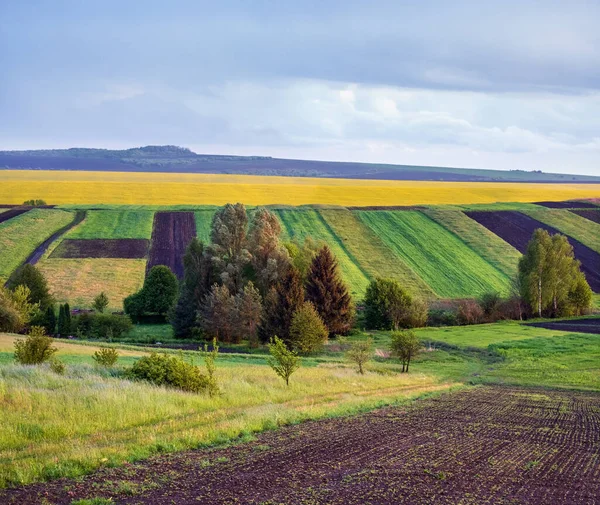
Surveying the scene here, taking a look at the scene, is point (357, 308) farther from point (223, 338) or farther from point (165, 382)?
point (165, 382)

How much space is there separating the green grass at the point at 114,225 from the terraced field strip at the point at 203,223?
7.18 m

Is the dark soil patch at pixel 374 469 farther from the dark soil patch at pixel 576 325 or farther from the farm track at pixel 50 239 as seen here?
the farm track at pixel 50 239

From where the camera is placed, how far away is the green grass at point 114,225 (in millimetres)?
103750

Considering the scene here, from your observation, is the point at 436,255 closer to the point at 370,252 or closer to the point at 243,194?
the point at 370,252

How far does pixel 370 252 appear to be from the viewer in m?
101

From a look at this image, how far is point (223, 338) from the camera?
68.7 m

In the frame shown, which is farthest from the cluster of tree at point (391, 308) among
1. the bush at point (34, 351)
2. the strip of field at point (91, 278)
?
the bush at point (34, 351)

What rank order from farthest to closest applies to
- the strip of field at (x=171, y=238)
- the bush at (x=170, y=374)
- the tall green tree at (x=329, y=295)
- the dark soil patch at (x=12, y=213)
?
the dark soil patch at (x=12, y=213), the strip of field at (x=171, y=238), the tall green tree at (x=329, y=295), the bush at (x=170, y=374)

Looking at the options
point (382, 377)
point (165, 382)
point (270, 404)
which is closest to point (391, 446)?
point (270, 404)

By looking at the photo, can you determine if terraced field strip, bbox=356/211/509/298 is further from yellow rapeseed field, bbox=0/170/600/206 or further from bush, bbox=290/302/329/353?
bush, bbox=290/302/329/353

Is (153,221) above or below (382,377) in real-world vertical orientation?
above

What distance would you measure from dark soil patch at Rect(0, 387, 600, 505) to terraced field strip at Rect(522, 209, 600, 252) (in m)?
92.5

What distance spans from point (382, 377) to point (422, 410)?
12191mm

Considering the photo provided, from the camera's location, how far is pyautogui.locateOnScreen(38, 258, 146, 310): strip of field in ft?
263
